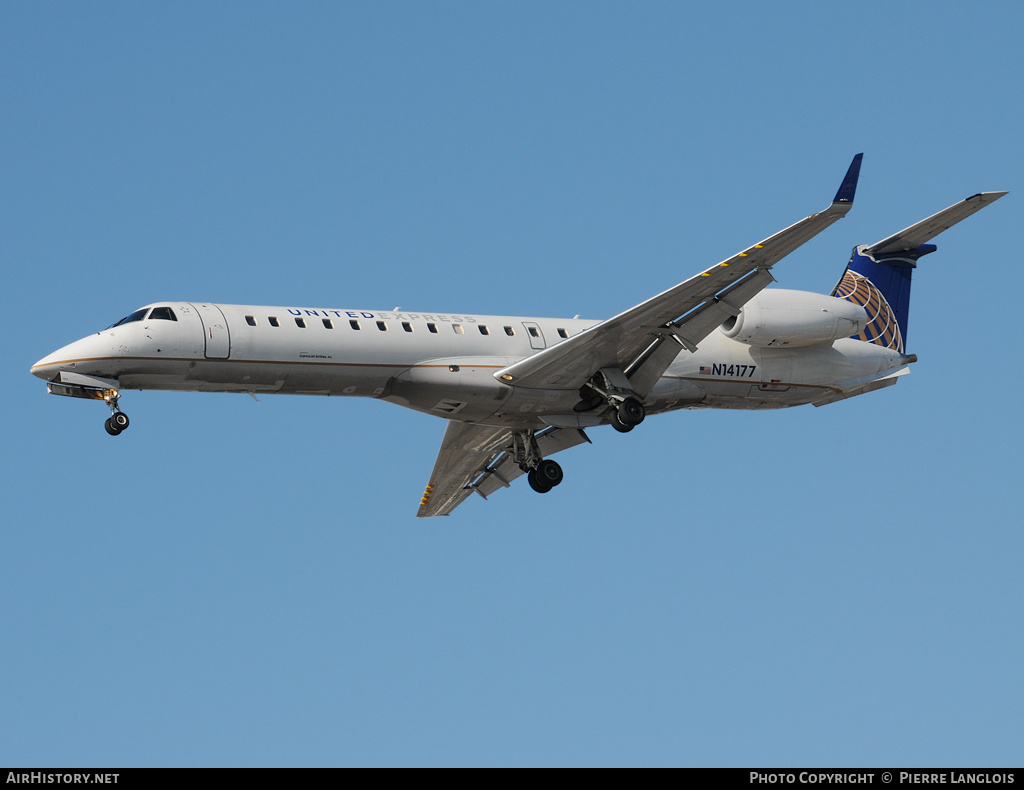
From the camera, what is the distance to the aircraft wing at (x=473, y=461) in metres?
29.4

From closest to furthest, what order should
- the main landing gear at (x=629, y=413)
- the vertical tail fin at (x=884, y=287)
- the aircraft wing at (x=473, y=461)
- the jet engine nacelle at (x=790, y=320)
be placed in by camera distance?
the main landing gear at (x=629, y=413), the jet engine nacelle at (x=790, y=320), the aircraft wing at (x=473, y=461), the vertical tail fin at (x=884, y=287)

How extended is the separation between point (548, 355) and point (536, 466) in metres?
3.91

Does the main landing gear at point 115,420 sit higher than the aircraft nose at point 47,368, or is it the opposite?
the aircraft nose at point 47,368

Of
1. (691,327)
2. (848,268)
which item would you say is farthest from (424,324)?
(848,268)

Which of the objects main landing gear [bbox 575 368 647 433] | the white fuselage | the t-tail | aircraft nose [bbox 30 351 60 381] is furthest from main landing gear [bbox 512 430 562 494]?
aircraft nose [bbox 30 351 60 381]

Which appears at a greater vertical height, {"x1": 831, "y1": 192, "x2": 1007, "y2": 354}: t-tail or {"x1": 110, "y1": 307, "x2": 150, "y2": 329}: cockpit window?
→ {"x1": 831, "y1": 192, "x2": 1007, "y2": 354}: t-tail

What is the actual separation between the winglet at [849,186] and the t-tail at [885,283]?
22.8 ft

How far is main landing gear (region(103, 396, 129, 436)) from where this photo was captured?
2394 centimetres

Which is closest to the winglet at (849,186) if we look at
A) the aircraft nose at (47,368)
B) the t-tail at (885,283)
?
the t-tail at (885,283)

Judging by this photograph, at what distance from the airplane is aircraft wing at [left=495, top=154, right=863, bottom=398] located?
37 millimetres

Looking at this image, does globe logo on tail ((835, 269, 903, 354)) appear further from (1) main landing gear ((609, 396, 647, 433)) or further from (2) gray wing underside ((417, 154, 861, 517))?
(1) main landing gear ((609, 396, 647, 433))

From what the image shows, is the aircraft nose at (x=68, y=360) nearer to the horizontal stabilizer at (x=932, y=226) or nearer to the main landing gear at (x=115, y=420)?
the main landing gear at (x=115, y=420)
